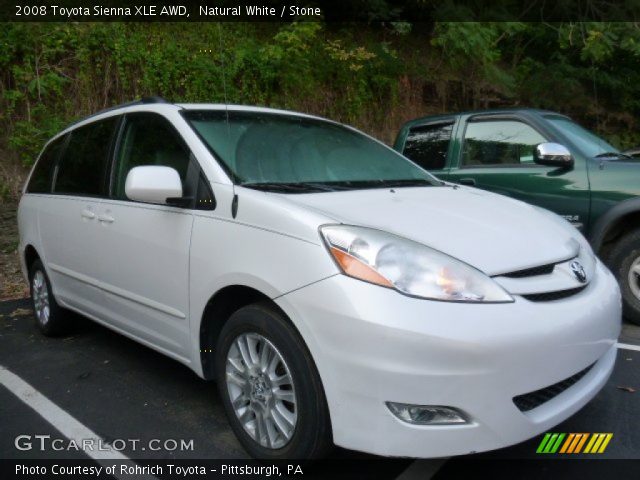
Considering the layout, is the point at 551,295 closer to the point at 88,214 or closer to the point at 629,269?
the point at 629,269

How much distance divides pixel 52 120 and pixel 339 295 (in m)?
7.76

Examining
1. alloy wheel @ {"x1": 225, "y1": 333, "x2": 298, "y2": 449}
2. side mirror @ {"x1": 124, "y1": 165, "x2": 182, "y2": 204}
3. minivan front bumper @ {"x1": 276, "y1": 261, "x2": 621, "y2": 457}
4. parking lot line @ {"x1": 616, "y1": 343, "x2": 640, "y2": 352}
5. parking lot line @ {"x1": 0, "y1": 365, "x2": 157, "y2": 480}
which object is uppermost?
side mirror @ {"x1": 124, "y1": 165, "x2": 182, "y2": 204}

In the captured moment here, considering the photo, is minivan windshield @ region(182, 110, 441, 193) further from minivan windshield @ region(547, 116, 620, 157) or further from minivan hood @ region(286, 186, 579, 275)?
minivan windshield @ region(547, 116, 620, 157)

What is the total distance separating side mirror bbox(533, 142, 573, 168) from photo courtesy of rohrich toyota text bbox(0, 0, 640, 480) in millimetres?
16

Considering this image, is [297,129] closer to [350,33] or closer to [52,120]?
[52,120]

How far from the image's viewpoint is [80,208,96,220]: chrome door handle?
3.54 metres

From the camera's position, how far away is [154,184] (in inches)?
107

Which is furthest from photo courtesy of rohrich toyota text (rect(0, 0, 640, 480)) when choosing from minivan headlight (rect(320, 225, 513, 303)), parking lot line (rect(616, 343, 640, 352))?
parking lot line (rect(616, 343, 640, 352))

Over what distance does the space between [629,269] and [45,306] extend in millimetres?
4606

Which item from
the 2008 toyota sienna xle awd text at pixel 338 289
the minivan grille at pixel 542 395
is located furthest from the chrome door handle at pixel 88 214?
the minivan grille at pixel 542 395

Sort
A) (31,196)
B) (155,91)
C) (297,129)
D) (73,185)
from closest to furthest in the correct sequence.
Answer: (297,129)
(73,185)
(31,196)
(155,91)

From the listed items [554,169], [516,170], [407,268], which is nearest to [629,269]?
[554,169]

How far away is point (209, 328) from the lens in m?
2.71

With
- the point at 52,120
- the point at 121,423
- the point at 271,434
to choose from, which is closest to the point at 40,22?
the point at 52,120
